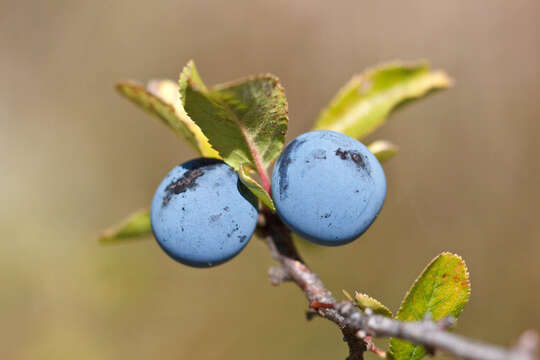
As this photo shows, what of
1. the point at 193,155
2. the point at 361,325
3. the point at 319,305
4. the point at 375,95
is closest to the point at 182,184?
the point at 319,305

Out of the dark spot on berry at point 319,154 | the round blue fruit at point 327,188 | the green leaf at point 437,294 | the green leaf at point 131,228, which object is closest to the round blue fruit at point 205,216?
the round blue fruit at point 327,188

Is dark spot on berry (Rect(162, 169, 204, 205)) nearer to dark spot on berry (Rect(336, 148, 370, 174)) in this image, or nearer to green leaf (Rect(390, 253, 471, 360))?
dark spot on berry (Rect(336, 148, 370, 174))

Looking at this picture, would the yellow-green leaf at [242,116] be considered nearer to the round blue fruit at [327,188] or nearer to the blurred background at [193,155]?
the round blue fruit at [327,188]

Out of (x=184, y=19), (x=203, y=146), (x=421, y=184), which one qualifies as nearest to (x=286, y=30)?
(x=184, y=19)

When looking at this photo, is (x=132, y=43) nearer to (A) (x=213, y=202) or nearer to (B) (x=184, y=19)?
(B) (x=184, y=19)

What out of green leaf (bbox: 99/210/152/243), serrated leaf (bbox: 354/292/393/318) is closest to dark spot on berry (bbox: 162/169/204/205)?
green leaf (bbox: 99/210/152/243)

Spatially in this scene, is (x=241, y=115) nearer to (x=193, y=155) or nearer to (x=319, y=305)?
(x=319, y=305)

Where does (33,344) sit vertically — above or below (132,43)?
below
